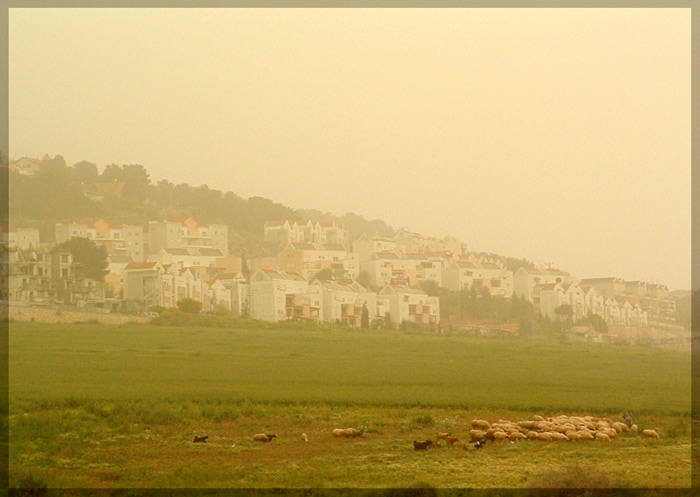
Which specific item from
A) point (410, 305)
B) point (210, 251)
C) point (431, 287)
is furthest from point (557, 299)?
point (210, 251)

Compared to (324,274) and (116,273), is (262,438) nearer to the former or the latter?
(116,273)

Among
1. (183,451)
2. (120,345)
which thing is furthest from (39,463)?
(120,345)

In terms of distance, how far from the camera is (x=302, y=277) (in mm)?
42781

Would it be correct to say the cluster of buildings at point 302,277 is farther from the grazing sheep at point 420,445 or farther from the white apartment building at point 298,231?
the grazing sheep at point 420,445

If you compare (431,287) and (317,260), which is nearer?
(317,260)

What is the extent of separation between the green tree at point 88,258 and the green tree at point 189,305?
14.5ft

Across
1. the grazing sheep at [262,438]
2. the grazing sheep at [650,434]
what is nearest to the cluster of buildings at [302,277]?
the grazing sheep at [262,438]

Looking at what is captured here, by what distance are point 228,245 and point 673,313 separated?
82.7 feet

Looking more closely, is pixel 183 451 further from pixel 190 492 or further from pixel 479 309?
pixel 479 309

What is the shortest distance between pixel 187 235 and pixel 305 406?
2677cm

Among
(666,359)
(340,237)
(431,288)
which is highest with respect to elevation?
(340,237)

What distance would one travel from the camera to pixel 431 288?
→ 46438mm

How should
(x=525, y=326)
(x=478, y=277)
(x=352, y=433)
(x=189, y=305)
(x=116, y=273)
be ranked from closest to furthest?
1. (x=352, y=433)
2. (x=189, y=305)
3. (x=116, y=273)
4. (x=525, y=326)
5. (x=478, y=277)

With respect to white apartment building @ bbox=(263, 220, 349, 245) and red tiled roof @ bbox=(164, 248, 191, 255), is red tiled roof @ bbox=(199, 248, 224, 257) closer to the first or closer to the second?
red tiled roof @ bbox=(164, 248, 191, 255)
